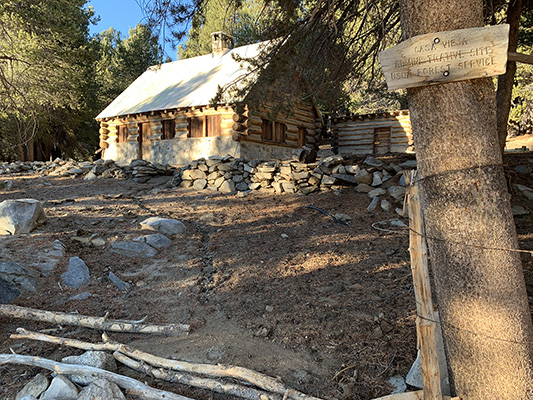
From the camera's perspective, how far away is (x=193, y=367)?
143 inches

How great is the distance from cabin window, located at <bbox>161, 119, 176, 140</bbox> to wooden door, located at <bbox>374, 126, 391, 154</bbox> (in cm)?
1119

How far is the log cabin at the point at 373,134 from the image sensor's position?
21.6 m

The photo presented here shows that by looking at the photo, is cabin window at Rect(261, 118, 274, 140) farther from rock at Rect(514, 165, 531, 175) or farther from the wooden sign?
the wooden sign

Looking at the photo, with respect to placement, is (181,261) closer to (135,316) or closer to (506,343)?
(135,316)

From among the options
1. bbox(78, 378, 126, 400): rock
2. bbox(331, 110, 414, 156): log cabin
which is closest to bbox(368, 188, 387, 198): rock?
bbox(78, 378, 126, 400): rock

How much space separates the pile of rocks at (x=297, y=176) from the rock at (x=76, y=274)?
640cm

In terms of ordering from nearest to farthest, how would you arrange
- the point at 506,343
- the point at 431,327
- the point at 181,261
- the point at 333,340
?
the point at 506,343 < the point at 431,327 < the point at 333,340 < the point at 181,261

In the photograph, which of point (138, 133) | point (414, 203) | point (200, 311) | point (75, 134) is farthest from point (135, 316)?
point (75, 134)

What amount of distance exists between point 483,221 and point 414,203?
0.50 metres

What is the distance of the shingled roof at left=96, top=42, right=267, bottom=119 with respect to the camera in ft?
57.3

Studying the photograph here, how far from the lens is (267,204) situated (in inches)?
413

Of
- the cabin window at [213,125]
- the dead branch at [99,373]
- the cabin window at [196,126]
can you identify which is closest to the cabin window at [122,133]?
the cabin window at [196,126]

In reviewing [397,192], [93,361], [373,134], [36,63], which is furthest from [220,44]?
[93,361]

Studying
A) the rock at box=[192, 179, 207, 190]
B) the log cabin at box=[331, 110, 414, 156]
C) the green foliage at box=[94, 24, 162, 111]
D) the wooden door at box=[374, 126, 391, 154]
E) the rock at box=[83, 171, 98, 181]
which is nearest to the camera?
the rock at box=[192, 179, 207, 190]
